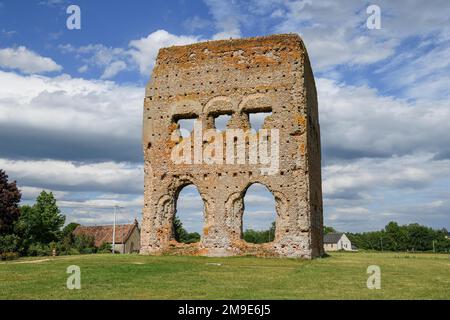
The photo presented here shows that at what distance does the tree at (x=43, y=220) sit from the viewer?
36.0 m

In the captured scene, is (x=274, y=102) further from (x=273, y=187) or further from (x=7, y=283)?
(x=7, y=283)

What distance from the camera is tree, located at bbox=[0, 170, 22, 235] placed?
1161 inches

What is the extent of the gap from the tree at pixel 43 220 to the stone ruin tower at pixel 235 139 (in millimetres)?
19168

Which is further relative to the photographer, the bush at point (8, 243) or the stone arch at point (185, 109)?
the bush at point (8, 243)

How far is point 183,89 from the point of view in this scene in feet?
66.8

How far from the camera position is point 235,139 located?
19.1m

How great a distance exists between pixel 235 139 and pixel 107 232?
A: 3321 cm

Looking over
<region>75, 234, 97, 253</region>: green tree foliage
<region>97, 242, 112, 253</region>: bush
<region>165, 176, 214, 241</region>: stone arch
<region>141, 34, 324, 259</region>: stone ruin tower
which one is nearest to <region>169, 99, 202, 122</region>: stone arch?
<region>141, 34, 324, 259</region>: stone ruin tower

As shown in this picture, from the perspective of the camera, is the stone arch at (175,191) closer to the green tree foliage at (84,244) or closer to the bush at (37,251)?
the bush at (37,251)

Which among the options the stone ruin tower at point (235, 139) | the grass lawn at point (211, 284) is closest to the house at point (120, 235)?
the stone ruin tower at point (235, 139)

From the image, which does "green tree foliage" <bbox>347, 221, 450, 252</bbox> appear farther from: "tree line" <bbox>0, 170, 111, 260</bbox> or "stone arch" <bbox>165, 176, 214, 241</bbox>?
"stone arch" <bbox>165, 176, 214, 241</bbox>

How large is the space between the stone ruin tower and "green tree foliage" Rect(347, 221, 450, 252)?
186 feet
